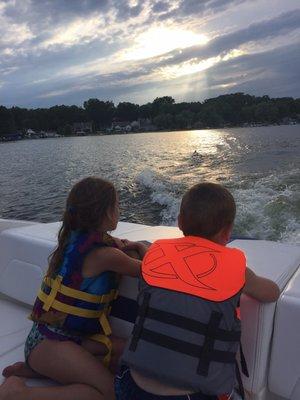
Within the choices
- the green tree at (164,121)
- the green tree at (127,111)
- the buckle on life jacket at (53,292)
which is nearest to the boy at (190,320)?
the buckle on life jacket at (53,292)

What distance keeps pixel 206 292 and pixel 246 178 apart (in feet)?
34.2

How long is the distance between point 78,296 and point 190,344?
619mm

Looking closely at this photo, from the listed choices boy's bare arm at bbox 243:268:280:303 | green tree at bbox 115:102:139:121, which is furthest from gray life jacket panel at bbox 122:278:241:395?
green tree at bbox 115:102:139:121

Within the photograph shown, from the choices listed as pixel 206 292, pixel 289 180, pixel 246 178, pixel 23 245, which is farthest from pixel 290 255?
pixel 246 178

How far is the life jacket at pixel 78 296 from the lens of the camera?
186 centimetres

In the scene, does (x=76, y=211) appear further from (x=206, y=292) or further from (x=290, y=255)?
(x=290, y=255)

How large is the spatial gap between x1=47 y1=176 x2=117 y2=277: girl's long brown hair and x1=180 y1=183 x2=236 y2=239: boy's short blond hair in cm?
42

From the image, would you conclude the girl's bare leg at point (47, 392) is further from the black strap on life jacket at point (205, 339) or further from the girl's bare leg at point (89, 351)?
the black strap on life jacket at point (205, 339)

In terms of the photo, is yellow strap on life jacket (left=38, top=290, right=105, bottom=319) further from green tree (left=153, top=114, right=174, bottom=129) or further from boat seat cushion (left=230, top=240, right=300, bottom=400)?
green tree (left=153, top=114, right=174, bottom=129)

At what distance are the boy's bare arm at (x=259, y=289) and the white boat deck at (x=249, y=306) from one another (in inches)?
1.7

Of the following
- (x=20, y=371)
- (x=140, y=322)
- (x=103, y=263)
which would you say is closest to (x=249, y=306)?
(x=140, y=322)

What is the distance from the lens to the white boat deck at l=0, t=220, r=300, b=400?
1.68m

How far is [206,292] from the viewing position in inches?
56.6

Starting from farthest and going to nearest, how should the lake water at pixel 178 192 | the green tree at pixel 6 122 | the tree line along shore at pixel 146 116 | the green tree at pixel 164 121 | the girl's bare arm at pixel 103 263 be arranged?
the green tree at pixel 164 121 < the green tree at pixel 6 122 < the tree line along shore at pixel 146 116 < the lake water at pixel 178 192 < the girl's bare arm at pixel 103 263
